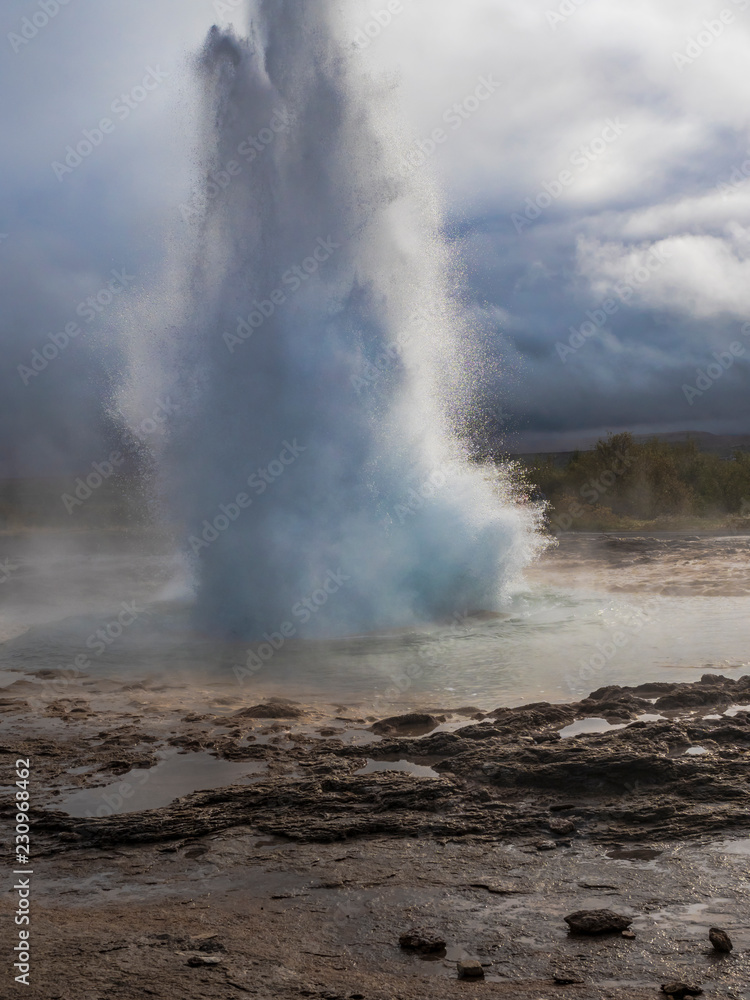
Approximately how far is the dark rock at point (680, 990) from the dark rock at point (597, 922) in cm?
46

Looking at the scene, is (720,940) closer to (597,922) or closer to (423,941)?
(597,922)

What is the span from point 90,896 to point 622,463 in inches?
1648

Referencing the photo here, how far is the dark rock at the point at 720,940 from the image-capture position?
319 centimetres

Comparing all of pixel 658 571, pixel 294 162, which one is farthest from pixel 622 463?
pixel 294 162

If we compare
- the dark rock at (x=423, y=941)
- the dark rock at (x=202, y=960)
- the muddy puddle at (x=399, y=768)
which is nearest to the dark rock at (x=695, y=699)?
the muddy puddle at (x=399, y=768)

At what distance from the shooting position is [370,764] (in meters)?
5.88

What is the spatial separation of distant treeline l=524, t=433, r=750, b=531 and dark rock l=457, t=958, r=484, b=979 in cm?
3156

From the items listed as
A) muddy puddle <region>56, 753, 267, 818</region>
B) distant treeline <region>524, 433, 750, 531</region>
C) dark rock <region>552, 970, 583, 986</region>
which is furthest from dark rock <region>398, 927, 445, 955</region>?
distant treeline <region>524, 433, 750, 531</region>

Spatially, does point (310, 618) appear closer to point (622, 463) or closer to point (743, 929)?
point (743, 929)

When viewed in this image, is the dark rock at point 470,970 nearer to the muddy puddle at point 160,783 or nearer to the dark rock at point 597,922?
the dark rock at point 597,922

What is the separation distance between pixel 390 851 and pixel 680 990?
5.93ft

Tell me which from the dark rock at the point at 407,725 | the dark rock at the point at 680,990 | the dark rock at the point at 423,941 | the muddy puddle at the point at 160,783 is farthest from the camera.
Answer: the dark rock at the point at 407,725

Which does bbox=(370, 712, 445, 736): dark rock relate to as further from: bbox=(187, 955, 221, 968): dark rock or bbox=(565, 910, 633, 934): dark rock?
bbox=(187, 955, 221, 968): dark rock

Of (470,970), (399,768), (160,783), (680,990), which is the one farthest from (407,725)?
(680,990)
